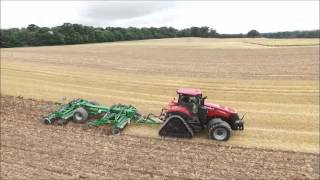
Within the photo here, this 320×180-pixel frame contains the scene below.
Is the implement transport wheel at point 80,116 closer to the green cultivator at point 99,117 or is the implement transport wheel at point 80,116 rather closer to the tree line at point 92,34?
the green cultivator at point 99,117

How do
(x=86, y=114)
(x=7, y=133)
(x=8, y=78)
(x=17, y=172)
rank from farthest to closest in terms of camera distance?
(x=8, y=78)
(x=86, y=114)
(x=7, y=133)
(x=17, y=172)

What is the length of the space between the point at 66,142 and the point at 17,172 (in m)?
2.66

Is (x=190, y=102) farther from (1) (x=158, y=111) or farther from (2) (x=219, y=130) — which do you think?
(1) (x=158, y=111)

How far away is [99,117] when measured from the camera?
671 inches

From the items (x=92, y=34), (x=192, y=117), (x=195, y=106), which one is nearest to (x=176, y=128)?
(x=192, y=117)

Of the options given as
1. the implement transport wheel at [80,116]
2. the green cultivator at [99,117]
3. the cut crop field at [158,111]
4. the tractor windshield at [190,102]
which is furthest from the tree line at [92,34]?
the tractor windshield at [190,102]

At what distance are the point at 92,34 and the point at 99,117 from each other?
69213 millimetres

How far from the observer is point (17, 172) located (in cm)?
1145

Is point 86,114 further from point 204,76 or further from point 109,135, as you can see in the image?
point 204,76

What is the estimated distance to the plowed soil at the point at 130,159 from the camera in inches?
442

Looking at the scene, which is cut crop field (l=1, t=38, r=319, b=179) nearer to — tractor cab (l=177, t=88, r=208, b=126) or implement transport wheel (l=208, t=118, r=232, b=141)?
implement transport wheel (l=208, t=118, r=232, b=141)

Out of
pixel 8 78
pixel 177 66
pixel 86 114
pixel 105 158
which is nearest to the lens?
pixel 105 158

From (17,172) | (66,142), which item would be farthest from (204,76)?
(17,172)

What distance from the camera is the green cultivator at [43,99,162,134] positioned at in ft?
51.8
